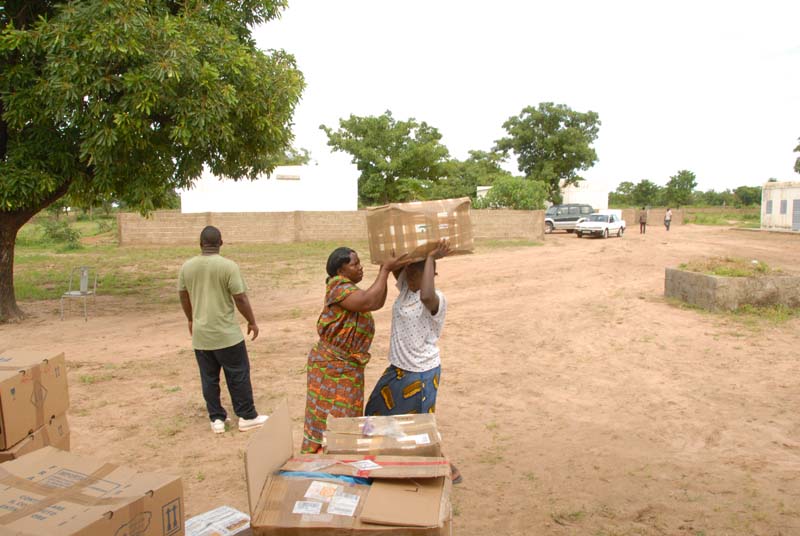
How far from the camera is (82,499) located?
6.54 ft

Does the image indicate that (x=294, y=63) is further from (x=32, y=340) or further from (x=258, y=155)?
(x=32, y=340)

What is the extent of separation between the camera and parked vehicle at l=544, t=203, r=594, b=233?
32.7 m

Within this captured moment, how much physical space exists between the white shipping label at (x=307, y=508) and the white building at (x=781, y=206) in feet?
119

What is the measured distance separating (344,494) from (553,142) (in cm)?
4486

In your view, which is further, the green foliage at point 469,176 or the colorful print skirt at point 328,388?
the green foliage at point 469,176

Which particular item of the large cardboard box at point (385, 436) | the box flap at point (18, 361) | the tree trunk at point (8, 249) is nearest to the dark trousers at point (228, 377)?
the box flap at point (18, 361)

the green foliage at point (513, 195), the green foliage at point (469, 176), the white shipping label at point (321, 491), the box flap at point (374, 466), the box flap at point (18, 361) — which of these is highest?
the green foliage at point (469, 176)

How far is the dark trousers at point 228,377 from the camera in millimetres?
4867

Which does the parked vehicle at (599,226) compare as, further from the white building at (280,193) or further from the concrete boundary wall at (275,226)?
the white building at (280,193)

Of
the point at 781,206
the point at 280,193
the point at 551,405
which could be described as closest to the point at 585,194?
the point at 781,206

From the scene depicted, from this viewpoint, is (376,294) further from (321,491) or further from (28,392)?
(28,392)

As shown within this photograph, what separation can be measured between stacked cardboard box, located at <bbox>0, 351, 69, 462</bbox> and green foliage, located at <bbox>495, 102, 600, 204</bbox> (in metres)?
43.0

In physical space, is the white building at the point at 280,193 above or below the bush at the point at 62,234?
above

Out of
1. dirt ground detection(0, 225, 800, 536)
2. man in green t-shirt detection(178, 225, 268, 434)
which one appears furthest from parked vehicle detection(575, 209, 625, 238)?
man in green t-shirt detection(178, 225, 268, 434)
